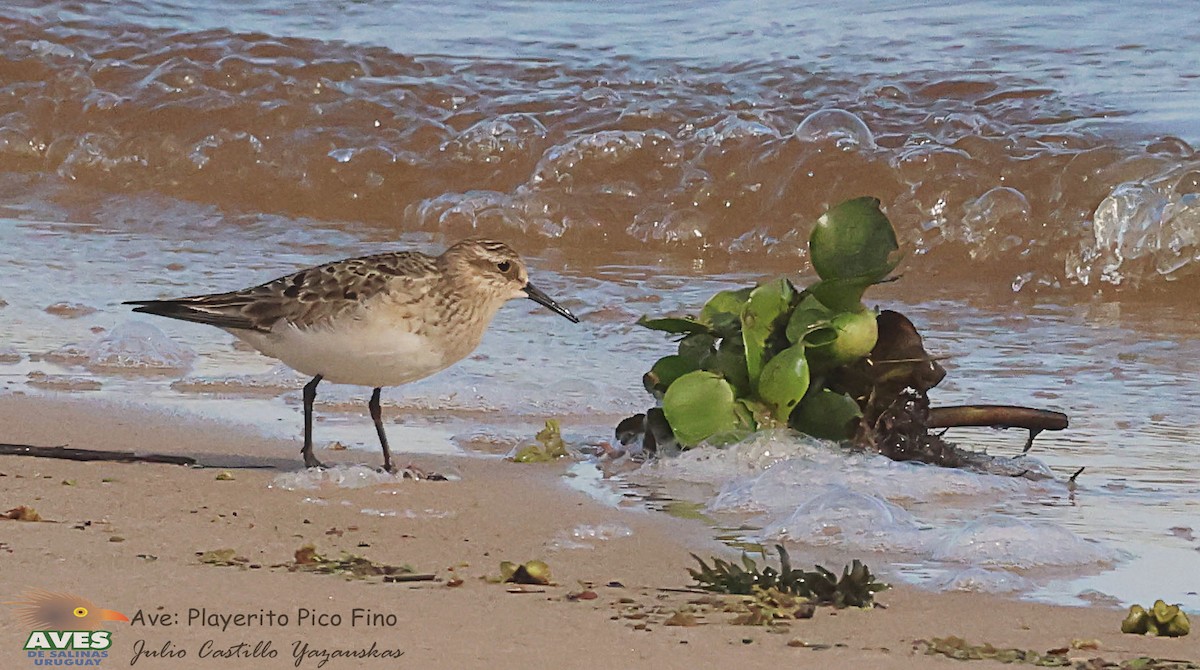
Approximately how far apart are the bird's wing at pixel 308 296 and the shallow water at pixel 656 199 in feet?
1.53

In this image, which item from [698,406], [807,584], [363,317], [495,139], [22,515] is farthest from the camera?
[495,139]

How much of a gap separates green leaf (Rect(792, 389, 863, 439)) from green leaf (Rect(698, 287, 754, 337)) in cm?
27

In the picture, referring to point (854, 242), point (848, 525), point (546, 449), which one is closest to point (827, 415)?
point (854, 242)

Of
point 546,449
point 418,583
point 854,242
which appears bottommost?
point 546,449

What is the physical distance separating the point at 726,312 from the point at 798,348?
0.31m

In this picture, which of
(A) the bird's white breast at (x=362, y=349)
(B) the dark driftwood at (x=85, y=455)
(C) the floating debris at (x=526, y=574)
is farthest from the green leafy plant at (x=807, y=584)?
(B) the dark driftwood at (x=85, y=455)


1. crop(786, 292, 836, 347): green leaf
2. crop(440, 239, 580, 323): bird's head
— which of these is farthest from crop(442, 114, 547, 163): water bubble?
crop(786, 292, 836, 347): green leaf

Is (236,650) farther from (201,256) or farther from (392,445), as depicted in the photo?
(201,256)

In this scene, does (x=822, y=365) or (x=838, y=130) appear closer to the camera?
(x=822, y=365)

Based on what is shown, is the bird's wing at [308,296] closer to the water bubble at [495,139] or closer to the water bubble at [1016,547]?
the water bubble at [1016,547]

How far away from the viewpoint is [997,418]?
4.84m

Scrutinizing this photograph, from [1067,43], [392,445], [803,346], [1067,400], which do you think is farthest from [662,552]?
[1067,43]

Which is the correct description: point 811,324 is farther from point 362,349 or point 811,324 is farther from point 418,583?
point 418,583

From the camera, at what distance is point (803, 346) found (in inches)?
180
